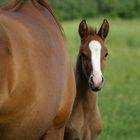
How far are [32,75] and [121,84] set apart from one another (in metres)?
11.9

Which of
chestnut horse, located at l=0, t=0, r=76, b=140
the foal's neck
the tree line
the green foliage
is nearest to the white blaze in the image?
the foal's neck

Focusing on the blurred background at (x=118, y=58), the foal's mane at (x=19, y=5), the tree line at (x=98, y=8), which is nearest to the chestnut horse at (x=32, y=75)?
the foal's mane at (x=19, y=5)

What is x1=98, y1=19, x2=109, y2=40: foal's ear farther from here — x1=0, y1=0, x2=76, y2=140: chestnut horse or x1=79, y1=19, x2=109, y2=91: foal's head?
x1=0, y1=0, x2=76, y2=140: chestnut horse

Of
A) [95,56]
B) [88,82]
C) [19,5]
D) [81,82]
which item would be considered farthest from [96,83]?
[19,5]

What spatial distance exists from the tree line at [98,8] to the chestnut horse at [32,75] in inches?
1171

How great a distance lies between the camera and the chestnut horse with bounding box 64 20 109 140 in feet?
22.0

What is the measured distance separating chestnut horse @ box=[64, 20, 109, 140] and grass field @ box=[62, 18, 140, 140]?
145 centimetres

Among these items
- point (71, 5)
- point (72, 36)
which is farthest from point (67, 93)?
point (71, 5)

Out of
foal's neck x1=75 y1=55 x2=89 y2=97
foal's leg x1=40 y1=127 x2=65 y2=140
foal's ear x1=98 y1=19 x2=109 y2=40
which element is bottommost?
foal's neck x1=75 y1=55 x2=89 y2=97

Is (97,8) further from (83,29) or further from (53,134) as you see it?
(53,134)

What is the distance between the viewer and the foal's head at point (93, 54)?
21.5 feet

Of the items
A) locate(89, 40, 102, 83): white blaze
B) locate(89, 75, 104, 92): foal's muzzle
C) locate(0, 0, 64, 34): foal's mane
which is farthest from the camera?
locate(89, 40, 102, 83): white blaze

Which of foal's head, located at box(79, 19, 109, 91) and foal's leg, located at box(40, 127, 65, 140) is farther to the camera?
foal's head, located at box(79, 19, 109, 91)

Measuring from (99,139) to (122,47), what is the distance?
15.5 m
